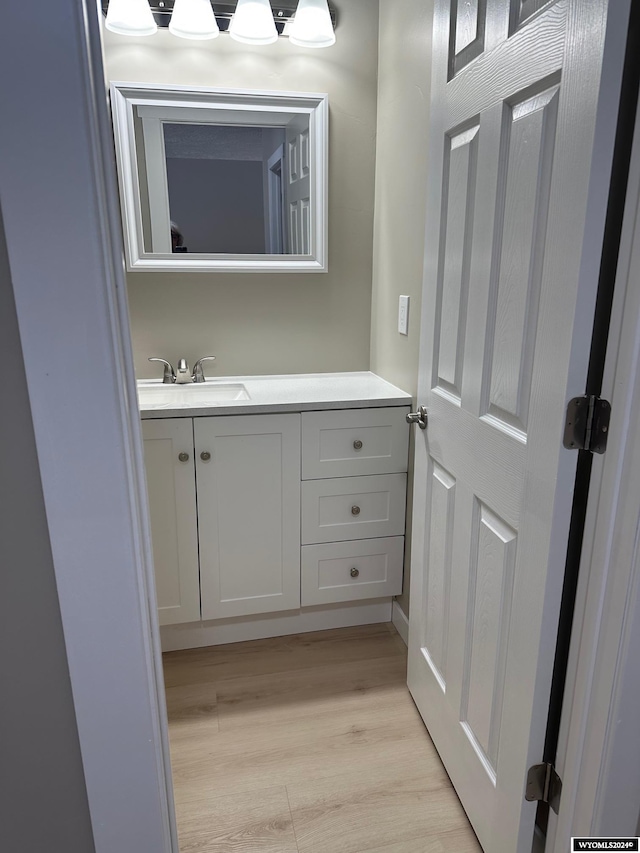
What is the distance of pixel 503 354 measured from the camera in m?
1.13

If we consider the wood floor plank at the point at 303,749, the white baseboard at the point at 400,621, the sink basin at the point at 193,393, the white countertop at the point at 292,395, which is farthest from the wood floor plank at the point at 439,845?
the sink basin at the point at 193,393

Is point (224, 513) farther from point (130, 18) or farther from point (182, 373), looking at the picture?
point (130, 18)

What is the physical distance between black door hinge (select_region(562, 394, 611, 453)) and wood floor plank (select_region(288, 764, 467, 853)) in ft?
3.45

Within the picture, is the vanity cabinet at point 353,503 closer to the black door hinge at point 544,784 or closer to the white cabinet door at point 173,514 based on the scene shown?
the white cabinet door at point 173,514

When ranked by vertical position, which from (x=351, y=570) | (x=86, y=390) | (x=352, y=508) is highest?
(x=86, y=390)

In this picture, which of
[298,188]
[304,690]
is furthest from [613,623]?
[298,188]

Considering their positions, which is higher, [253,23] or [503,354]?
[253,23]

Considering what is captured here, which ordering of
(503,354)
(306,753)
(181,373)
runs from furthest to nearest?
(181,373) < (306,753) < (503,354)

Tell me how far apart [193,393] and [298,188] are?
2.77 ft

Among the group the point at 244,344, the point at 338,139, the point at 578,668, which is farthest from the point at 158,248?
the point at 578,668

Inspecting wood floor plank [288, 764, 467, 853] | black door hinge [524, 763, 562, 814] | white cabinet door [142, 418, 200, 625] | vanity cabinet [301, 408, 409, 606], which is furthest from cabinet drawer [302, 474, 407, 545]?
black door hinge [524, 763, 562, 814]

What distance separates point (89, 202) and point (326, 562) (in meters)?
1.61

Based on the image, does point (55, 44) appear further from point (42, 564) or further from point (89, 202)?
point (42, 564)

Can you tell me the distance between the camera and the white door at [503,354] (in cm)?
91
